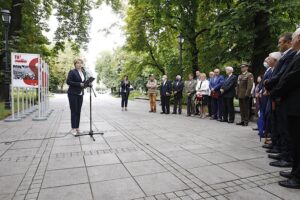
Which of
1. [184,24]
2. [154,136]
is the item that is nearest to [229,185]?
[154,136]

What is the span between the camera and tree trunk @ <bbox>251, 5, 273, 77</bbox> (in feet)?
33.2

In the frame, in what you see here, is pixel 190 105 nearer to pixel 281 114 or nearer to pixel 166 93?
pixel 166 93

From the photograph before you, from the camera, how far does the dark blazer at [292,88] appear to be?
128 inches

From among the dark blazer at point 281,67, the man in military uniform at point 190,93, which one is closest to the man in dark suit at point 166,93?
the man in military uniform at point 190,93

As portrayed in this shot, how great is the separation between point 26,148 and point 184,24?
531 inches

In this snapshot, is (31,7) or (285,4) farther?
(31,7)

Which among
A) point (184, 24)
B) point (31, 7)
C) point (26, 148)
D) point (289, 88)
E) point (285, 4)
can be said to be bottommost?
point (26, 148)

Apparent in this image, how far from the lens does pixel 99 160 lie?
4.64 metres

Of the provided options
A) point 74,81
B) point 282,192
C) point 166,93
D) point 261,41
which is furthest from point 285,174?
point 166,93

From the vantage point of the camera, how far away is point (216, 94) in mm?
10117

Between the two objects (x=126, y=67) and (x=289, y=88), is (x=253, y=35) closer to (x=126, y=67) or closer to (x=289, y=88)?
(x=289, y=88)

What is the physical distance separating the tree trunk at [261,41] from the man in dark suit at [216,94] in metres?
2.12

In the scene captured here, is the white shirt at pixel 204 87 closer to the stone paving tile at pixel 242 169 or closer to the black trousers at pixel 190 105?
the black trousers at pixel 190 105

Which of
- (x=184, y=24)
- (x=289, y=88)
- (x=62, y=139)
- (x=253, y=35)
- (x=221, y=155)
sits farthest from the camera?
(x=184, y=24)
